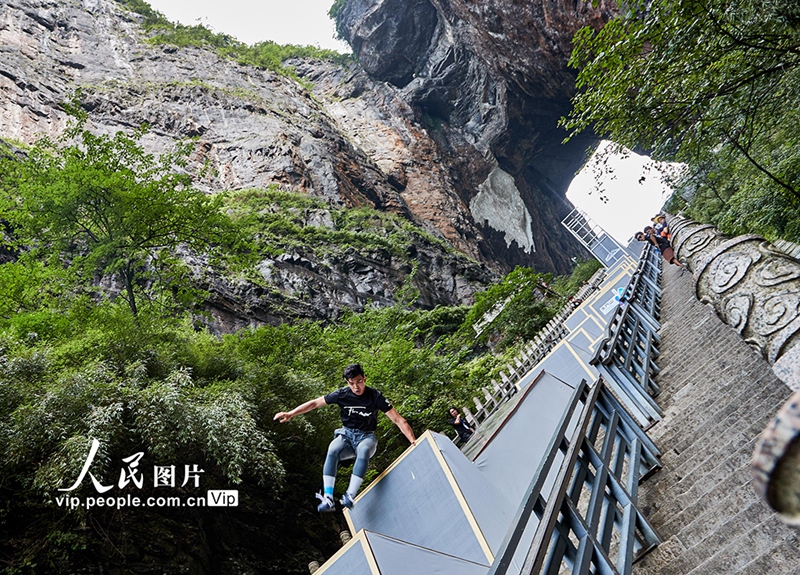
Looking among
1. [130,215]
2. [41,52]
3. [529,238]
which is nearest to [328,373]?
[130,215]

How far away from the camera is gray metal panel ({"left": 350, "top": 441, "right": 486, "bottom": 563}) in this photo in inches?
123

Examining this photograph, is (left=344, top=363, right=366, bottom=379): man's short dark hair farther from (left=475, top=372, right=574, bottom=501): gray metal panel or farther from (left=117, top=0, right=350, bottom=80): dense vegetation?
(left=117, top=0, right=350, bottom=80): dense vegetation

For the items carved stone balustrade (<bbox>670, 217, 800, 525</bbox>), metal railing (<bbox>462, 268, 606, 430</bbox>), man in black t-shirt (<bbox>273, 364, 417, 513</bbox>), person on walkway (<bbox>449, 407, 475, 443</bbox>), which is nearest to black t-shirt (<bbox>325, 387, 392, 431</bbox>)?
man in black t-shirt (<bbox>273, 364, 417, 513</bbox>)

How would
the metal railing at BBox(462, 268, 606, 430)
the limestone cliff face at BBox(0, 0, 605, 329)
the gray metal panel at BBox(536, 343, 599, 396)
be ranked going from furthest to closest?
the limestone cliff face at BBox(0, 0, 605, 329) → the gray metal panel at BBox(536, 343, 599, 396) → the metal railing at BBox(462, 268, 606, 430)

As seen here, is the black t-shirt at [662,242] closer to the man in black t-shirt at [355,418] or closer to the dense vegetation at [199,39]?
the man in black t-shirt at [355,418]

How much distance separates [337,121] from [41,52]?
21740mm

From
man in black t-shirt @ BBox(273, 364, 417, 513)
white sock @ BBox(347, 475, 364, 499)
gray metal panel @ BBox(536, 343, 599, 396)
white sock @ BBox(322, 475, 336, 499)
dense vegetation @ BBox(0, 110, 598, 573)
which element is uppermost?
dense vegetation @ BBox(0, 110, 598, 573)

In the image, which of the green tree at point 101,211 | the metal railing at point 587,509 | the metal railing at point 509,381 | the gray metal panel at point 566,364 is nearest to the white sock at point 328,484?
the metal railing at point 587,509

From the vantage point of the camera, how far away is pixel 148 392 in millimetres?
4902

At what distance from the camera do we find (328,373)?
9086 mm

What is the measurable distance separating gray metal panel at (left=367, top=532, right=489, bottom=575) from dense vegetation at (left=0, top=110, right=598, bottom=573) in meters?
2.52

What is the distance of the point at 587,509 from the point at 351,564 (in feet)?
4.42

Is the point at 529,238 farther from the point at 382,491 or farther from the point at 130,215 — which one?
the point at 382,491

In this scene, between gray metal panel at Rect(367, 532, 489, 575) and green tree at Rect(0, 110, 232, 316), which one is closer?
gray metal panel at Rect(367, 532, 489, 575)
